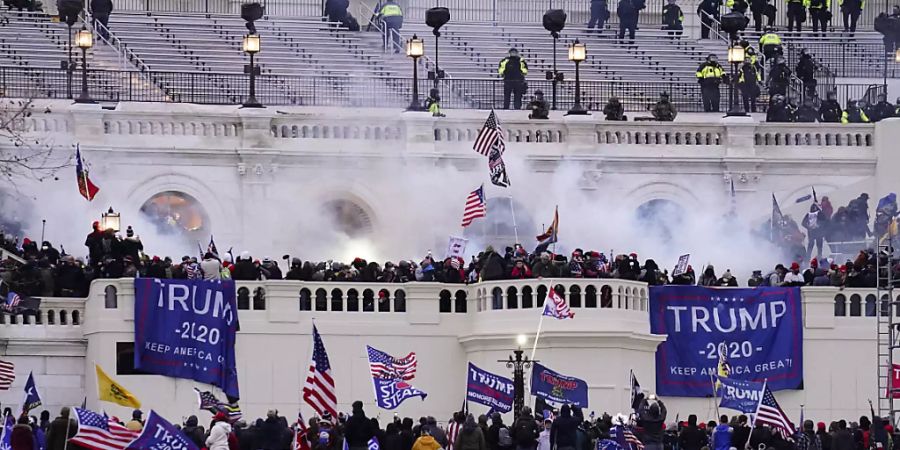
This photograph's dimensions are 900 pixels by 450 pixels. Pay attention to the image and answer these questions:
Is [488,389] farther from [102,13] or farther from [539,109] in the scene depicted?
[102,13]

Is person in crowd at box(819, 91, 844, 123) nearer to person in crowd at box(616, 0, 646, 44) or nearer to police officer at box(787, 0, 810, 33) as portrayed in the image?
person in crowd at box(616, 0, 646, 44)

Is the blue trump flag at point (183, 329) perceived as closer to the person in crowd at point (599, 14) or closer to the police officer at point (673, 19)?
the person in crowd at point (599, 14)

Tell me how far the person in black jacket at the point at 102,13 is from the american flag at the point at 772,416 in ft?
83.6

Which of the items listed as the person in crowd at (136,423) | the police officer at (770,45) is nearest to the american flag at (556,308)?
the person in crowd at (136,423)

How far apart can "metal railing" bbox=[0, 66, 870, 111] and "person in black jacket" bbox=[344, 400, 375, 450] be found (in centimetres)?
1868

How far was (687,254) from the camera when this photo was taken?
74938mm

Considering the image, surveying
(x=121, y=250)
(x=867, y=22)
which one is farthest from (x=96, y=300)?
(x=867, y=22)

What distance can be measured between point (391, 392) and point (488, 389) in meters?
1.55

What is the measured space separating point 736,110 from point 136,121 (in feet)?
39.7

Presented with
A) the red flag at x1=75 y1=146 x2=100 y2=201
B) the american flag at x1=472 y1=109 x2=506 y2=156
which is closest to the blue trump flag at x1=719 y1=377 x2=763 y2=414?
the american flag at x1=472 y1=109 x2=506 y2=156

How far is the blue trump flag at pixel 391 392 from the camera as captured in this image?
208 feet

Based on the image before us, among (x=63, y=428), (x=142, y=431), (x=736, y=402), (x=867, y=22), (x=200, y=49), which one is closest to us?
(x=142, y=431)

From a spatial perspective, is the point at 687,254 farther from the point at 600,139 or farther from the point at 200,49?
the point at 200,49

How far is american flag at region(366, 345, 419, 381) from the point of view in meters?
64.6
